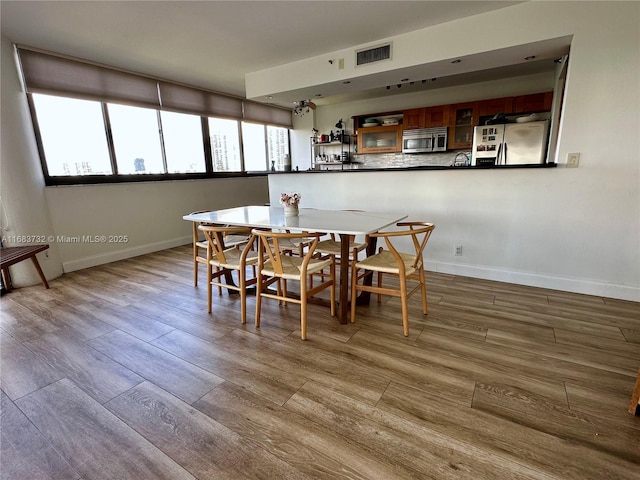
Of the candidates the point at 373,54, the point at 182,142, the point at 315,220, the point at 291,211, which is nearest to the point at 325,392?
the point at 315,220

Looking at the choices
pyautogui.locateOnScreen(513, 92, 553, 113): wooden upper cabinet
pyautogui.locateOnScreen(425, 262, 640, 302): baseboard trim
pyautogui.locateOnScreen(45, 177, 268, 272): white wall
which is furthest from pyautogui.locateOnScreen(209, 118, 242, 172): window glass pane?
pyautogui.locateOnScreen(513, 92, 553, 113): wooden upper cabinet

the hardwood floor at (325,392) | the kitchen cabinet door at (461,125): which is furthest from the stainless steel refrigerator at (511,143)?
the hardwood floor at (325,392)

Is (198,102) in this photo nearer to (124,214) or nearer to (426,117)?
(124,214)

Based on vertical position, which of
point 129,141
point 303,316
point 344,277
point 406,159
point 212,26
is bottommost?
point 303,316

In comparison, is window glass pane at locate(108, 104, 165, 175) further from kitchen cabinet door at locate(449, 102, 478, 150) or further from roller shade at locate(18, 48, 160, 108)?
kitchen cabinet door at locate(449, 102, 478, 150)

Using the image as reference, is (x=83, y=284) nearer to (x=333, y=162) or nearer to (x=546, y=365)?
(x=546, y=365)

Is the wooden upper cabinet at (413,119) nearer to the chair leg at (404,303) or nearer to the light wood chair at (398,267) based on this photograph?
the light wood chair at (398,267)

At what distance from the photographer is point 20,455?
1.27 metres

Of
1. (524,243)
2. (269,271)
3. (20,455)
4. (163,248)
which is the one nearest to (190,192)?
(163,248)

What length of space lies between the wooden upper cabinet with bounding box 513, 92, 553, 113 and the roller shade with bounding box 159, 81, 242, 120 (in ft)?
14.8

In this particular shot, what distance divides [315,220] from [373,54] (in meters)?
2.12

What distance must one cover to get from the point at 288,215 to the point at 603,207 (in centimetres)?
265

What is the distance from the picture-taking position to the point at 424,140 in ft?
17.3

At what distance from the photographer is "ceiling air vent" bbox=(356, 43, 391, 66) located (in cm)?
320
